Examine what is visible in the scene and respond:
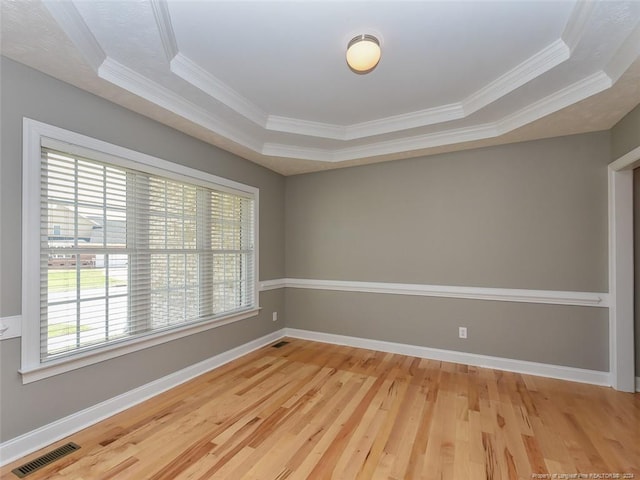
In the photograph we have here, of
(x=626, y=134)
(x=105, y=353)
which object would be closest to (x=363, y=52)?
(x=626, y=134)

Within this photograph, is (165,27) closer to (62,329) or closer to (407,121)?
(62,329)

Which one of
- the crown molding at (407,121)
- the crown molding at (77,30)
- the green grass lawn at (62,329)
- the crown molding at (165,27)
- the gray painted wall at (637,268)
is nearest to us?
the crown molding at (77,30)

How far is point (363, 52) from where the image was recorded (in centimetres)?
197

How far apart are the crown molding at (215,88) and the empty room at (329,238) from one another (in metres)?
0.02

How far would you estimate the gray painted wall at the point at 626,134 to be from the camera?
250cm

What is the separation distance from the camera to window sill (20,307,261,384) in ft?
6.52

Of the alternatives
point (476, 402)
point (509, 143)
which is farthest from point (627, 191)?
point (476, 402)

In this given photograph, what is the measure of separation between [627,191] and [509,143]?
1.14m

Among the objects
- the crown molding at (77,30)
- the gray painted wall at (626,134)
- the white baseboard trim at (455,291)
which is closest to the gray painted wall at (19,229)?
the crown molding at (77,30)

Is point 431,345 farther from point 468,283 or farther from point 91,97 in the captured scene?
point 91,97

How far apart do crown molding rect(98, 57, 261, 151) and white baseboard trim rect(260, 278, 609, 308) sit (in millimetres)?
2122

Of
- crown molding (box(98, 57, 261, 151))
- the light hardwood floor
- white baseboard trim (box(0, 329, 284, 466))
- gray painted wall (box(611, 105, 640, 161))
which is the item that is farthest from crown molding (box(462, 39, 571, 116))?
white baseboard trim (box(0, 329, 284, 466))

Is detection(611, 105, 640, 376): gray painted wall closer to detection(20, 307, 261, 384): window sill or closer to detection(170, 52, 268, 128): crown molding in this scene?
detection(170, 52, 268, 128): crown molding

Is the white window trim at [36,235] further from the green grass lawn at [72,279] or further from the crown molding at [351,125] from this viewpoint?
the crown molding at [351,125]
